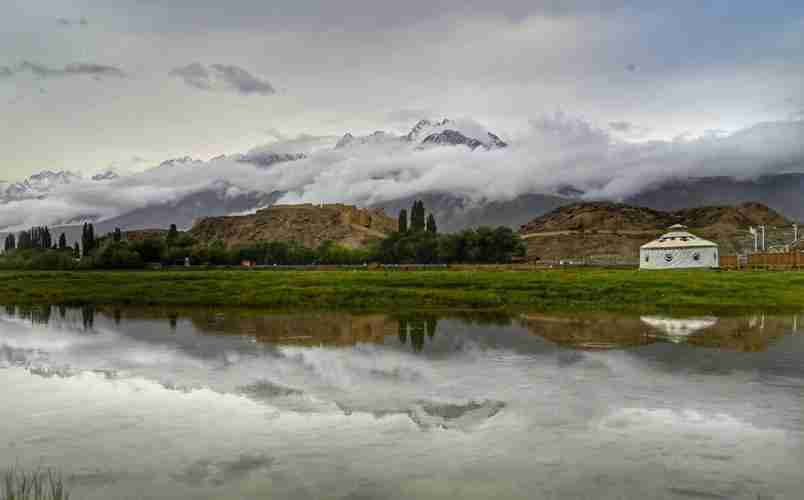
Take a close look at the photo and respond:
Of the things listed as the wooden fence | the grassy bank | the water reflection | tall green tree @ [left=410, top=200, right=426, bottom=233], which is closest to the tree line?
tall green tree @ [left=410, top=200, right=426, bottom=233]

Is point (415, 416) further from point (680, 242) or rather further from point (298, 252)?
point (298, 252)

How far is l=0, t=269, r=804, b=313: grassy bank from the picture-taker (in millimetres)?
53281

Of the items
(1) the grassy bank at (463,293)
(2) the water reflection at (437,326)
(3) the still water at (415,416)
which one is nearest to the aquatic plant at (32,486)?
(3) the still water at (415,416)

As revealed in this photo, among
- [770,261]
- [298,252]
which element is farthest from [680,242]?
[298,252]

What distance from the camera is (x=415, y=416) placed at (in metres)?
18.2

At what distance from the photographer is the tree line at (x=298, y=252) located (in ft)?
448

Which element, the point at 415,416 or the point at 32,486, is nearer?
the point at 32,486

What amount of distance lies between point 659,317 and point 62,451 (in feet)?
124

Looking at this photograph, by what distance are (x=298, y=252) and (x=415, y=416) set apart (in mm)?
165838

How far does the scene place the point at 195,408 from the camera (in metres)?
19.5

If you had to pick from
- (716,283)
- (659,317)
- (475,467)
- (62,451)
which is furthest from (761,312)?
(62,451)

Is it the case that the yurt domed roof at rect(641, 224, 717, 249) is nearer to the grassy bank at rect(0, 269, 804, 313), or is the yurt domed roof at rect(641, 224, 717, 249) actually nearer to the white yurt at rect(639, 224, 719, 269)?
the white yurt at rect(639, 224, 719, 269)

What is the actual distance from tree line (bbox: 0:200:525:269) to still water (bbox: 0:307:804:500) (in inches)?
4027

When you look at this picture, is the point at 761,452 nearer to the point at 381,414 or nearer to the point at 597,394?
the point at 597,394
